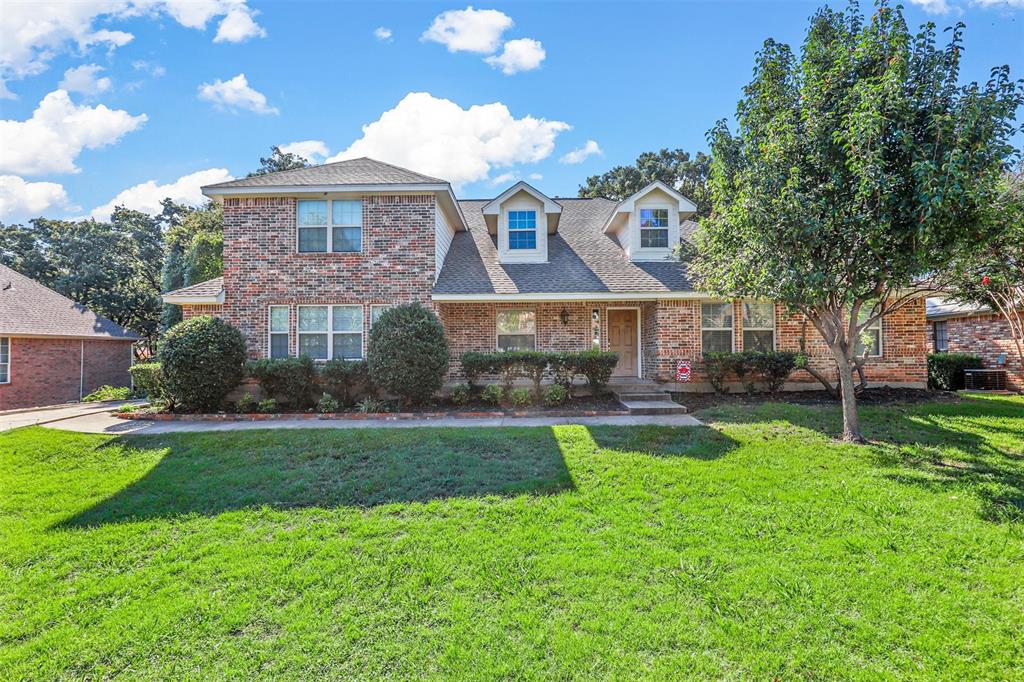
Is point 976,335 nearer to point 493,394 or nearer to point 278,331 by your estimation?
point 493,394

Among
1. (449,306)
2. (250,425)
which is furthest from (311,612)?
(449,306)

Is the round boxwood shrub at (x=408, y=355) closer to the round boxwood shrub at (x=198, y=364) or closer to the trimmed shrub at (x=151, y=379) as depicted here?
the round boxwood shrub at (x=198, y=364)

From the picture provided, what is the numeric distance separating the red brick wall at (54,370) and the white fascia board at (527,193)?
54.9 ft

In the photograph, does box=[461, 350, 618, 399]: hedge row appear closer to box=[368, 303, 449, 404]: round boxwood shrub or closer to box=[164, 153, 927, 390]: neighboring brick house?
box=[368, 303, 449, 404]: round boxwood shrub

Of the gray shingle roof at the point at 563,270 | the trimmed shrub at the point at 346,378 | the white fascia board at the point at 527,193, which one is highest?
the white fascia board at the point at 527,193

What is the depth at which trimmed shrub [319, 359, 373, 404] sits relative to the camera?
10312mm

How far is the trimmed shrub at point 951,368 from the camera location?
14.2m

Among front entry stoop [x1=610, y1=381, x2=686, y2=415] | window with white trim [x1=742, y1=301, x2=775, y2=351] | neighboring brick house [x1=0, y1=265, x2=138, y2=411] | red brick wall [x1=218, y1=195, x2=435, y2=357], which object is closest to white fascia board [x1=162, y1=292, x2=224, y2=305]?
red brick wall [x1=218, y1=195, x2=435, y2=357]

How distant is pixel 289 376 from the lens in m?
10.2

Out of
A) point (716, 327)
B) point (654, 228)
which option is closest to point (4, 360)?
point (654, 228)

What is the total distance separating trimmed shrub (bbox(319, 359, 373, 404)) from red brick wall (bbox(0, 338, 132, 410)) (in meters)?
13.0

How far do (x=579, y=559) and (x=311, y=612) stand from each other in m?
2.08

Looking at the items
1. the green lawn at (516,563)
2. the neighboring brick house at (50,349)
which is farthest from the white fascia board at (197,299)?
the neighboring brick house at (50,349)

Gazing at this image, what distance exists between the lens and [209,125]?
980 cm
